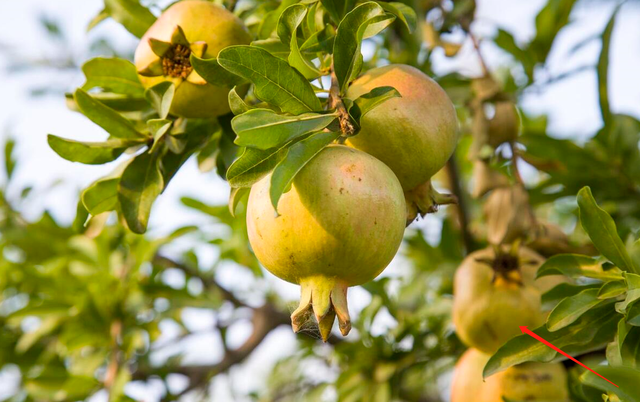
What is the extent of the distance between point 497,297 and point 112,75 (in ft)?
3.06

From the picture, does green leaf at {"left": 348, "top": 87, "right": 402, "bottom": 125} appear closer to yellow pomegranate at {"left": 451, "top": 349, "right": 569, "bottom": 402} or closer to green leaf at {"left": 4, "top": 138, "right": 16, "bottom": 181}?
yellow pomegranate at {"left": 451, "top": 349, "right": 569, "bottom": 402}

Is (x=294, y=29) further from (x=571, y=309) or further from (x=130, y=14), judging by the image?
(x=571, y=309)

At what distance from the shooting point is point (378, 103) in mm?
974

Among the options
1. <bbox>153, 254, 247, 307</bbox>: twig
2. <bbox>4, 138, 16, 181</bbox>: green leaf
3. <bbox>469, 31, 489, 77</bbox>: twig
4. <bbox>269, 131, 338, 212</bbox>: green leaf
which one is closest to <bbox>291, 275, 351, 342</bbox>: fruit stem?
<bbox>269, 131, 338, 212</bbox>: green leaf

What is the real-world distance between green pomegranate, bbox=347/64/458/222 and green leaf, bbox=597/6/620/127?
0.74 m

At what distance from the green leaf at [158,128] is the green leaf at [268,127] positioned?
281 mm

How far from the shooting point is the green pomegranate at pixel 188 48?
1158mm

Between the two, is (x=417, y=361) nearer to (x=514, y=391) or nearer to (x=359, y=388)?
(x=359, y=388)

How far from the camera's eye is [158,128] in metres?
1.21

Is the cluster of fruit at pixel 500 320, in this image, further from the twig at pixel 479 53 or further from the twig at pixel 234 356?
the twig at pixel 234 356

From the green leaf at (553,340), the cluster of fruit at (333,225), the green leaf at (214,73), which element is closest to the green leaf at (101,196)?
the green leaf at (214,73)

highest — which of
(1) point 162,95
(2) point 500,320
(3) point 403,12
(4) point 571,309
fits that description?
(3) point 403,12

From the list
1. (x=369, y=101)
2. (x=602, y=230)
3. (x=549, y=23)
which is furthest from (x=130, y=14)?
(x=549, y=23)

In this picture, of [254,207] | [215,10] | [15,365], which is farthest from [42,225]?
[254,207]
